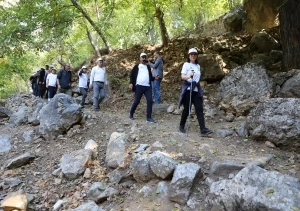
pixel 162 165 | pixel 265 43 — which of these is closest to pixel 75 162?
pixel 162 165

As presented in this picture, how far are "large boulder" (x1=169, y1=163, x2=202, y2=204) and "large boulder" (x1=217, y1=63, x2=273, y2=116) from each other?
3.33m

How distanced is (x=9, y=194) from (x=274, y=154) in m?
4.83

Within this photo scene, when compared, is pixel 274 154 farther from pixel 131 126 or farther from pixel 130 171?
pixel 131 126

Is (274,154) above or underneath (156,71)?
underneath

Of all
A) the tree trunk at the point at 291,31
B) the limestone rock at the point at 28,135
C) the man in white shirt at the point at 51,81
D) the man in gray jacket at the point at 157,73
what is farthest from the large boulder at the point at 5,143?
the tree trunk at the point at 291,31

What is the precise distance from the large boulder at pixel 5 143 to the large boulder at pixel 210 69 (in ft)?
20.9

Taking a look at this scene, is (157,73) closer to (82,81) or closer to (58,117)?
(82,81)

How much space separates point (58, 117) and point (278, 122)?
17.5ft

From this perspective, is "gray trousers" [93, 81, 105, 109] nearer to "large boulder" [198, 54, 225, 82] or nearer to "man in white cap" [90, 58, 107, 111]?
"man in white cap" [90, 58, 107, 111]

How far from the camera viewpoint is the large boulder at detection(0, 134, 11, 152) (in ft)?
23.4

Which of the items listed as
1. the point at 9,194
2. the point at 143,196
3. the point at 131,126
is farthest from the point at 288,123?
the point at 9,194

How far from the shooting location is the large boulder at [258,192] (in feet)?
10.2

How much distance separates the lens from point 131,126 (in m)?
6.84

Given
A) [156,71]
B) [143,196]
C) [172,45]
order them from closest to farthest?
[143,196] < [156,71] < [172,45]
